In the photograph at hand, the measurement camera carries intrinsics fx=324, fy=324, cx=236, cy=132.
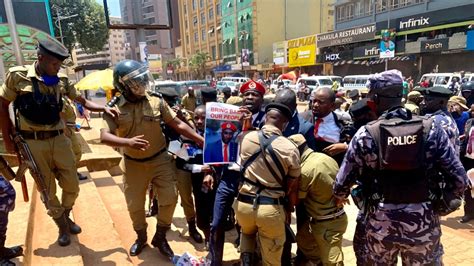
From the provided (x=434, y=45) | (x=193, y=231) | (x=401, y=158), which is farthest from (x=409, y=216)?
(x=434, y=45)

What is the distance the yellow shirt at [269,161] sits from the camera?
232 centimetres

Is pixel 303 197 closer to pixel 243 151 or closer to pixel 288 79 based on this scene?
pixel 243 151

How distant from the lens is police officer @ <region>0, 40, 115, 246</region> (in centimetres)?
274

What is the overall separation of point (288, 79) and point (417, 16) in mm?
10277

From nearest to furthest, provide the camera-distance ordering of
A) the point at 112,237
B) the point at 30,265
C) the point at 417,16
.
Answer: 1. the point at 30,265
2. the point at 112,237
3. the point at 417,16

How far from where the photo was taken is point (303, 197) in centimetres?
264

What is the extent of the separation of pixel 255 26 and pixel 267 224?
42.7m

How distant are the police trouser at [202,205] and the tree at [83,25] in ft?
81.0

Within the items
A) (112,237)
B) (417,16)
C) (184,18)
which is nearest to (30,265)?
(112,237)

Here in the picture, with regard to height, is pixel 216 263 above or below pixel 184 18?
below

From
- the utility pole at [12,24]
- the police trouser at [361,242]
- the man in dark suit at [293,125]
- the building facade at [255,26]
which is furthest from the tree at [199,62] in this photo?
the police trouser at [361,242]

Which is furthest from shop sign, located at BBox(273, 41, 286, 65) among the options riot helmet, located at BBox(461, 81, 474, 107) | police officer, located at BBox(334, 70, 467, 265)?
police officer, located at BBox(334, 70, 467, 265)

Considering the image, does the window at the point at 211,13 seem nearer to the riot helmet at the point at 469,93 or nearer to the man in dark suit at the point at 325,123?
the riot helmet at the point at 469,93

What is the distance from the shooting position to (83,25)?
25.0 m
